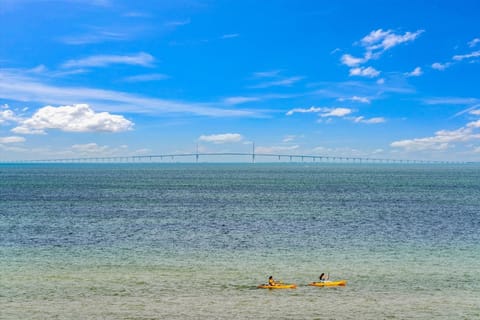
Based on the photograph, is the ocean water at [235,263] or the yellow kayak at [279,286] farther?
the yellow kayak at [279,286]

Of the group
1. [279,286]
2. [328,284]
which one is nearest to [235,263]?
[279,286]

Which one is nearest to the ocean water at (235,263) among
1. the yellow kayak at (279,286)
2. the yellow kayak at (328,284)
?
the yellow kayak at (279,286)

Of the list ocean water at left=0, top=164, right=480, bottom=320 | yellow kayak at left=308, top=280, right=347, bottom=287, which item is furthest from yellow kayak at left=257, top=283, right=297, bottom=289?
yellow kayak at left=308, top=280, right=347, bottom=287

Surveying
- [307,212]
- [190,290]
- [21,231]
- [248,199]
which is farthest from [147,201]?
[190,290]

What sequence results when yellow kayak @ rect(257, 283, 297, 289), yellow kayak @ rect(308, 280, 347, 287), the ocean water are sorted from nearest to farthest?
the ocean water, yellow kayak @ rect(257, 283, 297, 289), yellow kayak @ rect(308, 280, 347, 287)

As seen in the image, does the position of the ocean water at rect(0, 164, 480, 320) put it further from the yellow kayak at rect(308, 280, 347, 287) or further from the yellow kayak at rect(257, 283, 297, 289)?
the yellow kayak at rect(308, 280, 347, 287)

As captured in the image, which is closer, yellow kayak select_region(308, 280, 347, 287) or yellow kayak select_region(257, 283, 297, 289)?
yellow kayak select_region(257, 283, 297, 289)

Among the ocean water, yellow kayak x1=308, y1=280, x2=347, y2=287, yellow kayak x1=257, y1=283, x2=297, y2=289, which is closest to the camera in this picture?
the ocean water

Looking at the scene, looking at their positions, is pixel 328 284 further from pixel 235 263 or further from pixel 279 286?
pixel 235 263

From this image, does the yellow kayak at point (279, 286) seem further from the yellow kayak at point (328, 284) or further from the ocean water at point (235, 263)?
the yellow kayak at point (328, 284)

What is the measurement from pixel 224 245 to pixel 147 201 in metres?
58.5

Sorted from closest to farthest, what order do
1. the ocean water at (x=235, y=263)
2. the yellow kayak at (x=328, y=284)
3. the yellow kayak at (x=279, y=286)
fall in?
the ocean water at (x=235, y=263), the yellow kayak at (x=279, y=286), the yellow kayak at (x=328, y=284)

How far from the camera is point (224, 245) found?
55812mm

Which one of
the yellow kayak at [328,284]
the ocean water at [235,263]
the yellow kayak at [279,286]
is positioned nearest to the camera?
the ocean water at [235,263]
